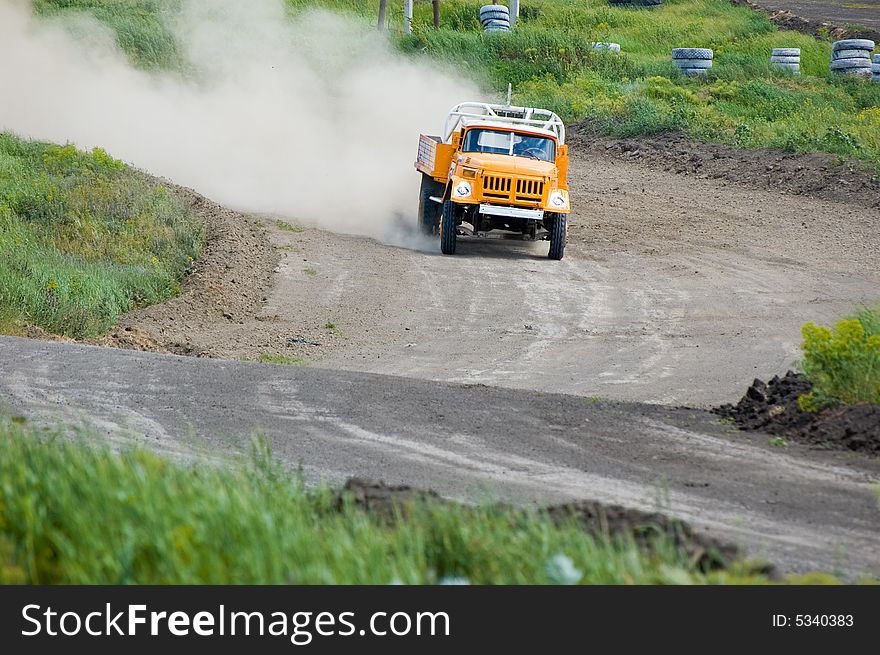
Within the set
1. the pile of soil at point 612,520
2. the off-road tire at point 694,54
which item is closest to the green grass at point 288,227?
the pile of soil at point 612,520

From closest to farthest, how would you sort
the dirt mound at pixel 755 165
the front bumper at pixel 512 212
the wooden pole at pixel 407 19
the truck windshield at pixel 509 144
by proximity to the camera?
the front bumper at pixel 512 212 < the truck windshield at pixel 509 144 < the dirt mound at pixel 755 165 < the wooden pole at pixel 407 19

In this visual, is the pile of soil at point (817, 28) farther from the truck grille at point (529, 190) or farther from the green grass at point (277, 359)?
the green grass at point (277, 359)

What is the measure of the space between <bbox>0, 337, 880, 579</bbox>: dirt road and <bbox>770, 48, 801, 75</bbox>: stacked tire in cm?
3297

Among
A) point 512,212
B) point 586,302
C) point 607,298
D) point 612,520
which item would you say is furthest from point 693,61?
point 612,520

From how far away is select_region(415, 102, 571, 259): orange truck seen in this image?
67.3 ft

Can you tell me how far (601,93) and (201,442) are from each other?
3164 cm

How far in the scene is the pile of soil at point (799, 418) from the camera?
8656 mm

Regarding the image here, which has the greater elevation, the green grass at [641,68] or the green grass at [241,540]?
the green grass at [641,68]

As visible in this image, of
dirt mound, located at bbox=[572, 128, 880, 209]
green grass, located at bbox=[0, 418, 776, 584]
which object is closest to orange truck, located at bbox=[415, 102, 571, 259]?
dirt mound, located at bbox=[572, 128, 880, 209]

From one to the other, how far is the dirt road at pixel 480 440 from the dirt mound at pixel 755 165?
1658 centimetres

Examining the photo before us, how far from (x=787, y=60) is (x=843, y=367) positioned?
34058mm

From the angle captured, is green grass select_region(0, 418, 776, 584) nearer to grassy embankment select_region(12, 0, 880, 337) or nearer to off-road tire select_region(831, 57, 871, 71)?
grassy embankment select_region(12, 0, 880, 337)

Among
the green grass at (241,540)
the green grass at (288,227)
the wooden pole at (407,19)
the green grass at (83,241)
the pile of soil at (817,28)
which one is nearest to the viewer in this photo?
the green grass at (241,540)

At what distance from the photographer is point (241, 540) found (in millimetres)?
4758
